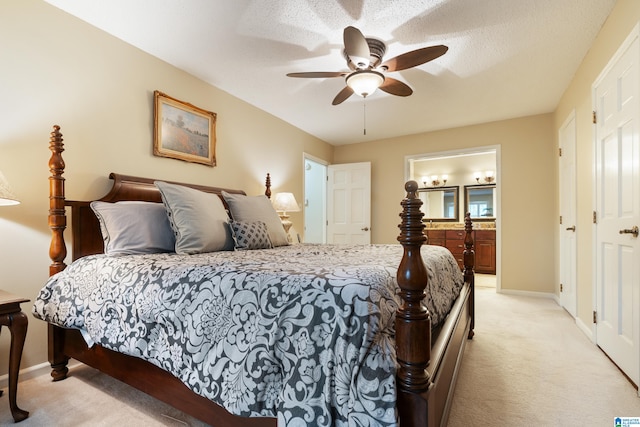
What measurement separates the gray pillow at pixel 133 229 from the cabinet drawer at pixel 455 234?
5.51m

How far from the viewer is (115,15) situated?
2.18m

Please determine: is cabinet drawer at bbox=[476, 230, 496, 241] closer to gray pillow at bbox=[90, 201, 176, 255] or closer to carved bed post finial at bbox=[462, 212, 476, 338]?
carved bed post finial at bbox=[462, 212, 476, 338]

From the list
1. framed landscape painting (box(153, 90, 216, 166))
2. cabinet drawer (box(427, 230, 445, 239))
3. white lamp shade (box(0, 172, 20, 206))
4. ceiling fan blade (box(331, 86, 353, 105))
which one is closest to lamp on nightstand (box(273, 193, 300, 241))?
framed landscape painting (box(153, 90, 216, 166))

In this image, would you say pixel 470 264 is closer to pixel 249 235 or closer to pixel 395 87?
pixel 395 87

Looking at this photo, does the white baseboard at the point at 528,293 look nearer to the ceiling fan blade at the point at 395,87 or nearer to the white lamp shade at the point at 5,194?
the ceiling fan blade at the point at 395,87

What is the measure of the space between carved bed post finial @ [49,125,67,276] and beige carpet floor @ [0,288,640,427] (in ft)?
2.41

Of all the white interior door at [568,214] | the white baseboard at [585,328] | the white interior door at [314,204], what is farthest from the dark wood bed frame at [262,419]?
the white interior door at [314,204]

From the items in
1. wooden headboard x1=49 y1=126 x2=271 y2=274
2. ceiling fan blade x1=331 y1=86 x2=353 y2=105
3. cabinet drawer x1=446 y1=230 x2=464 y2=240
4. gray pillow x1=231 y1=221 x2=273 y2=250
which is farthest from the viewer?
cabinet drawer x1=446 y1=230 x2=464 y2=240

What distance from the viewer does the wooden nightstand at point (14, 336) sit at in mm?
1478

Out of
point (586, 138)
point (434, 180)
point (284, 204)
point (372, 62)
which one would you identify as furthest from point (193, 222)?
point (434, 180)

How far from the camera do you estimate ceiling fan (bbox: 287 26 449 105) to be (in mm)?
1990

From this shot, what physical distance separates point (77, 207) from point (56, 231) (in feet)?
0.87

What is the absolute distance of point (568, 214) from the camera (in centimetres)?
337

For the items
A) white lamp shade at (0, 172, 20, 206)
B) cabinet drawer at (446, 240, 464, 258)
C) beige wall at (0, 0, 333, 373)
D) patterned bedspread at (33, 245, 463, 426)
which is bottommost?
cabinet drawer at (446, 240, 464, 258)
